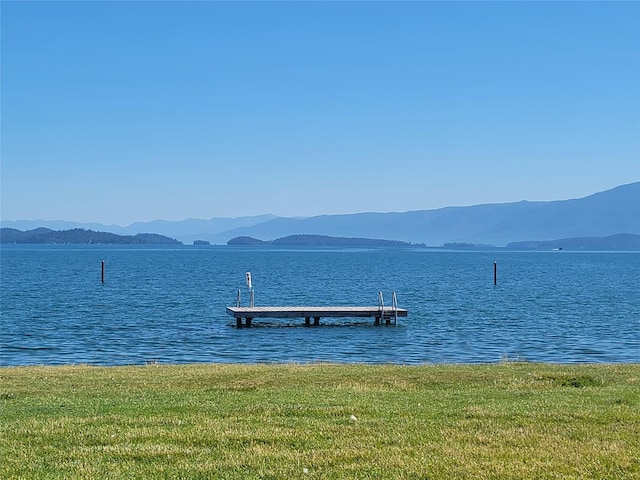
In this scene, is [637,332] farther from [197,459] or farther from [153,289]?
[153,289]

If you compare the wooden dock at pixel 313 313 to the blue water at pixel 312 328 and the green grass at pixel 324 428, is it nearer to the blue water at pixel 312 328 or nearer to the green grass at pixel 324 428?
the blue water at pixel 312 328

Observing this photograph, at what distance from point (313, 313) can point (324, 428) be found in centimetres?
3886

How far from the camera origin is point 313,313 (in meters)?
50.9

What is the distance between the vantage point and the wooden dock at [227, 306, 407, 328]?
165 feet

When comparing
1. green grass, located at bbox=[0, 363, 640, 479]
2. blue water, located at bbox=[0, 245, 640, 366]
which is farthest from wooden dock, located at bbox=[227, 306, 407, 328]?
green grass, located at bbox=[0, 363, 640, 479]

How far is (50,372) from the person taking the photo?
2250 cm

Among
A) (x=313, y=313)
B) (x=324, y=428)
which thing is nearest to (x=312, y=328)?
(x=313, y=313)

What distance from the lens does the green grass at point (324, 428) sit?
9945mm

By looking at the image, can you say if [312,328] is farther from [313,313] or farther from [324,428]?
[324,428]

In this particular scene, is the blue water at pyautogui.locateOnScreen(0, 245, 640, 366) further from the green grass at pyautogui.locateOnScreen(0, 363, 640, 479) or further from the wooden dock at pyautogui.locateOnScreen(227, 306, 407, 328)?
the green grass at pyautogui.locateOnScreen(0, 363, 640, 479)

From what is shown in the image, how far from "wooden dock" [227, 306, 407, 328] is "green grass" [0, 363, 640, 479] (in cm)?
3099

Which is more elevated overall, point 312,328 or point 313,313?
point 313,313

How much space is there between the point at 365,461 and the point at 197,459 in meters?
2.09

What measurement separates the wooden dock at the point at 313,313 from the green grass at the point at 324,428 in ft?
102
